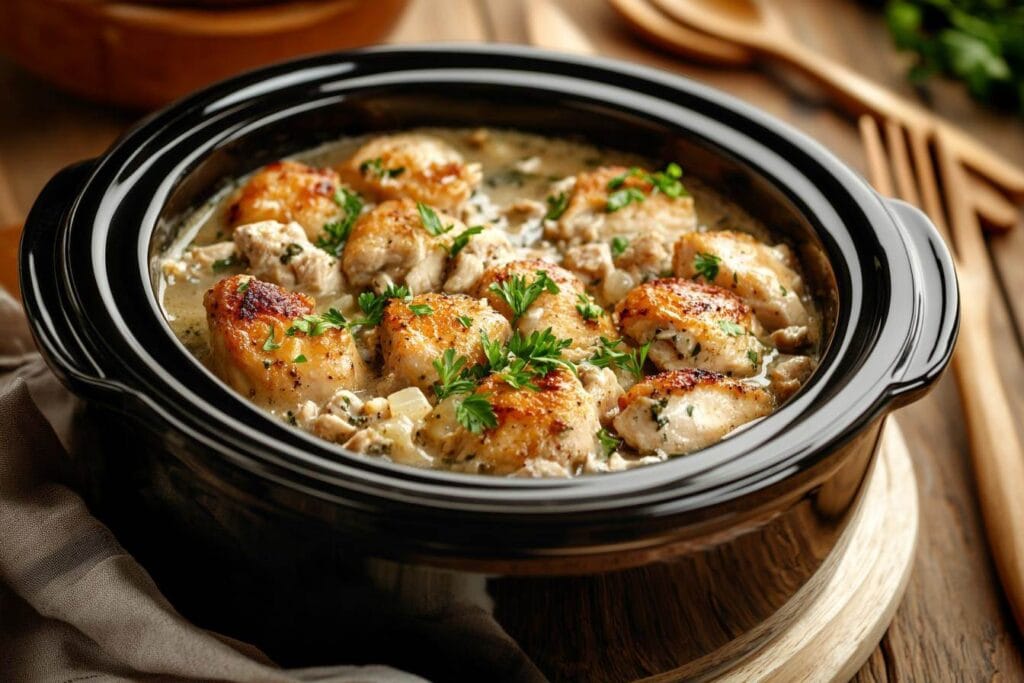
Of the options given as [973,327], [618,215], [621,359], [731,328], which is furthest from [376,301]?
[973,327]

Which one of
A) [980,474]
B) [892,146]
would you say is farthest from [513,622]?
[892,146]

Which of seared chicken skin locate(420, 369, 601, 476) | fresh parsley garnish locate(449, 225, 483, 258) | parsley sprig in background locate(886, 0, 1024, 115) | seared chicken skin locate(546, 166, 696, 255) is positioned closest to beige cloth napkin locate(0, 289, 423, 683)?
seared chicken skin locate(420, 369, 601, 476)

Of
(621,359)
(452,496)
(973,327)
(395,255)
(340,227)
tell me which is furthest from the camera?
(973,327)

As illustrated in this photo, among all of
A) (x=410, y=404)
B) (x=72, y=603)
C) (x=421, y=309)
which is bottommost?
(x=72, y=603)

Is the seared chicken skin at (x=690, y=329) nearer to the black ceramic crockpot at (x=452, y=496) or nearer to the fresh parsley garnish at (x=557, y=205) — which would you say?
the black ceramic crockpot at (x=452, y=496)

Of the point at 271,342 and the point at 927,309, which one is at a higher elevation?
the point at 927,309

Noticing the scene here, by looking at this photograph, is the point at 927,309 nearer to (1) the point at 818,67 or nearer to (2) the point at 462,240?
(2) the point at 462,240

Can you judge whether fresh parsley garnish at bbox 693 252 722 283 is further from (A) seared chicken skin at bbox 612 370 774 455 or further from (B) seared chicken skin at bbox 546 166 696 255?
(A) seared chicken skin at bbox 612 370 774 455
